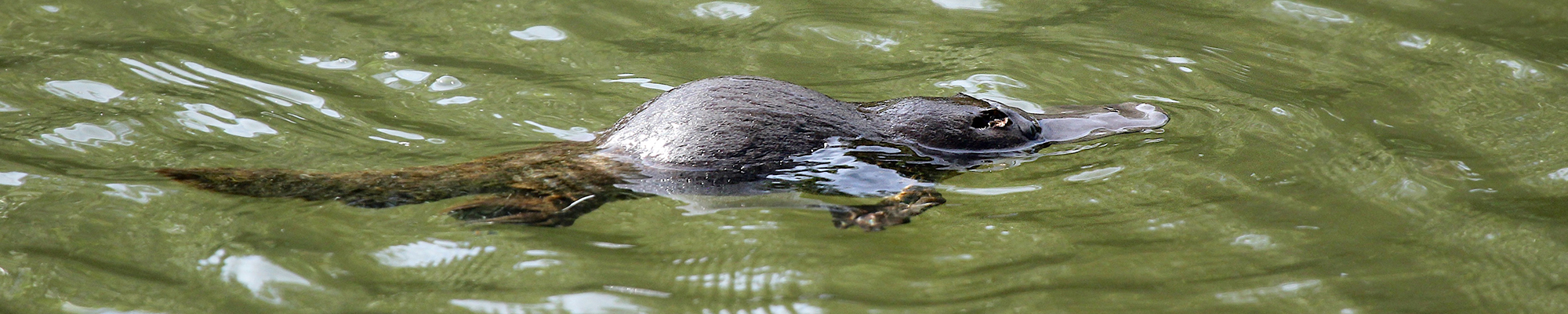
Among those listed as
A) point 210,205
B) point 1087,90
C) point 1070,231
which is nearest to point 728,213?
point 1070,231

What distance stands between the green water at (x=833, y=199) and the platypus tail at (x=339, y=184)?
0.06 meters

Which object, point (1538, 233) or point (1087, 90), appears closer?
point (1538, 233)

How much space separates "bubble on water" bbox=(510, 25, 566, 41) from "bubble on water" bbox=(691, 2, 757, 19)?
2.50 feet

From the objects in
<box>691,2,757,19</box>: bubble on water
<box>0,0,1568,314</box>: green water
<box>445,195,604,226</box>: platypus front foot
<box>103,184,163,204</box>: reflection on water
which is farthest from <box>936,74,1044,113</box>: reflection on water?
<box>103,184,163,204</box>: reflection on water

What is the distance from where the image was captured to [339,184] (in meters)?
3.38

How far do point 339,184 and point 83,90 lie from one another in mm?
2156

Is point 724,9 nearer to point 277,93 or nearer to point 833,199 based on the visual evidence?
point 277,93

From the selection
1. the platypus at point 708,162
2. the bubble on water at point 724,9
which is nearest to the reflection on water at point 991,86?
the platypus at point 708,162

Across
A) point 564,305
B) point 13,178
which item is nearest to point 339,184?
point 564,305

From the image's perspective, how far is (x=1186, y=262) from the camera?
124 inches

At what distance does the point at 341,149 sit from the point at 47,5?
297 centimetres

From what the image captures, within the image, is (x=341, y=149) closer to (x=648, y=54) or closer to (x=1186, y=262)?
(x=648, y=54)

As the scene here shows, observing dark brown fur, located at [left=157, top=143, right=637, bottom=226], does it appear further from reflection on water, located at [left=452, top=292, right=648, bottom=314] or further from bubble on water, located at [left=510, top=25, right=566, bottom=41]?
bubble on water, located at [left=510, top=25, right=566, bottom=41]

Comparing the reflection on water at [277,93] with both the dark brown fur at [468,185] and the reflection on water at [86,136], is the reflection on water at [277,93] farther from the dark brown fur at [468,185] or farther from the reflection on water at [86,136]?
the dark brown fur at [468,185]
